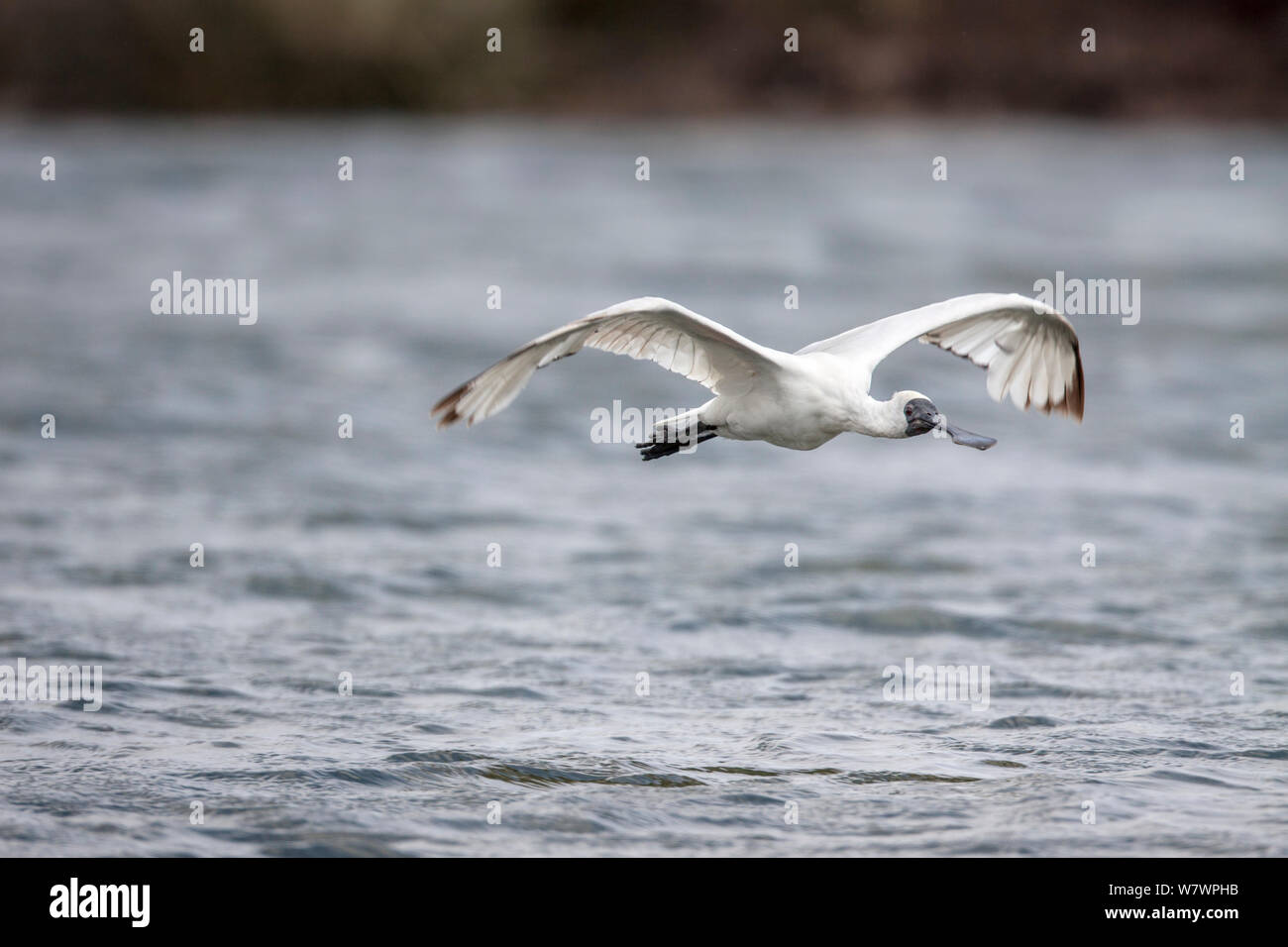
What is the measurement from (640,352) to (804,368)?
0.93 m

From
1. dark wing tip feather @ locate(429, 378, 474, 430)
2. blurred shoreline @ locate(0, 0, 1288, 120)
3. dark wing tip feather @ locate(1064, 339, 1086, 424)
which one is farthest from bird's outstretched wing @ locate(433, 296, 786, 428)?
blurred shoreline @ locate(0, 0, 1288, 120)

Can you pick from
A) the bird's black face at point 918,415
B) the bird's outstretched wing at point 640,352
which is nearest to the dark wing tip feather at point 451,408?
the bird's outstretched wing at point 640,352

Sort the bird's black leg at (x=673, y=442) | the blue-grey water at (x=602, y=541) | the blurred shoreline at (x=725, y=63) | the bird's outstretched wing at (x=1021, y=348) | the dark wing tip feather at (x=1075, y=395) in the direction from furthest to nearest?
1. the blurred shoreline at (x=725, y=63)
2. the dark wing tip feather at (x=1075, y=395)
3. the bird's outstretched wing at (x=1021, y=348)
4. the blue-grey water at (x=602, y=541)
5. the bird's black leg at (x=673, y=442)

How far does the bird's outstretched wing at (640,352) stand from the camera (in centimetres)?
952

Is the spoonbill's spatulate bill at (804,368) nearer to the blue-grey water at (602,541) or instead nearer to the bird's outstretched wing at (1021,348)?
the bird's outstretched wing at (1021,348)

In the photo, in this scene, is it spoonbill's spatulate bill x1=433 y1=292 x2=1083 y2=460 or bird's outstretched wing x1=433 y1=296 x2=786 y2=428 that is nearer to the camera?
bird's outstretched wing x1=433 y1=296 x2=786 y2=428

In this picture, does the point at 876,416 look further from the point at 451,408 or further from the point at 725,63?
the point at 725,63

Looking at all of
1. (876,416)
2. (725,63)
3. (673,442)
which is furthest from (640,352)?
(725,63)

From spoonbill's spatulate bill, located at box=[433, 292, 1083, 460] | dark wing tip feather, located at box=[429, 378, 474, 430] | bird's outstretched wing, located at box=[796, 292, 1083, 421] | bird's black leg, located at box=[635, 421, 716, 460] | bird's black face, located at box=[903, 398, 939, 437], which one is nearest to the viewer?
dark wing tip feather, located at box=[429, 378, 474, 430]

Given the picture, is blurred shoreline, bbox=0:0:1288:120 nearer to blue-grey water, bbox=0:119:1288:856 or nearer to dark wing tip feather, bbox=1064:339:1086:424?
blue-grey water, bbox=0:119:1288:856

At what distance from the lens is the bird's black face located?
10.5 metres

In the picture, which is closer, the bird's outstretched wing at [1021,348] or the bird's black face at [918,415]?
the bird's black face at [918,415]

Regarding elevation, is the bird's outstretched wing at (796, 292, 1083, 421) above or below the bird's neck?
above
